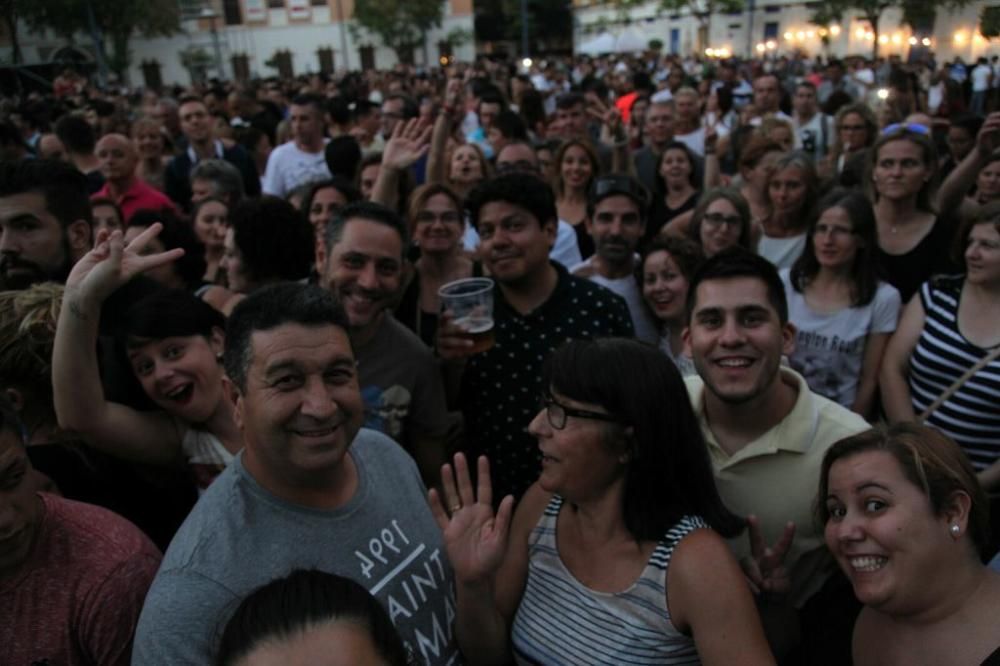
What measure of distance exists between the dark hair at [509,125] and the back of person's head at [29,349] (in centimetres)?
522

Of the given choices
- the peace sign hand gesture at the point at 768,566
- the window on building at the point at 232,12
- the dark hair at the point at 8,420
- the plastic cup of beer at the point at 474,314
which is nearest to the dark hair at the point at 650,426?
the peace sign hand gesture at the point at 768,566

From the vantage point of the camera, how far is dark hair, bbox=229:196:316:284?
10.5ft

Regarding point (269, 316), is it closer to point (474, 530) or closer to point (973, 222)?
point (474, 530)

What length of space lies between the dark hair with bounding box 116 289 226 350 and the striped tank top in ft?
4.09

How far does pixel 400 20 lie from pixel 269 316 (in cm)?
5307

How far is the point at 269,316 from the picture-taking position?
1.74 metres

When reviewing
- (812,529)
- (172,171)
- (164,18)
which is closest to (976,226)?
(812,529)

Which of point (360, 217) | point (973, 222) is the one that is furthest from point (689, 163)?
point (360, 217)

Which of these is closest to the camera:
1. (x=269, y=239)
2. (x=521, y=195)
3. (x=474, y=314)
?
(x=474, y=314)

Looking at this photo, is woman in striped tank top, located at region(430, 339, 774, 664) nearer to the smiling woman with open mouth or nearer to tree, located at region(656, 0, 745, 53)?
the smiling woman with open mouth

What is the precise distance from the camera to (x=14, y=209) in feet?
9.72

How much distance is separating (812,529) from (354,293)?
1662 mm

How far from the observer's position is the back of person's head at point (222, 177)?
16.1ft

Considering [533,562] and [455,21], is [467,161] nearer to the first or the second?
[533,562]
